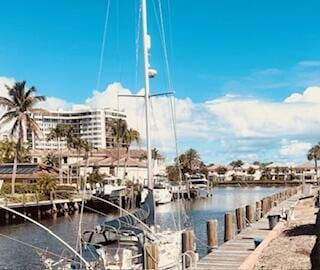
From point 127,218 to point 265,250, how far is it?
5.26m

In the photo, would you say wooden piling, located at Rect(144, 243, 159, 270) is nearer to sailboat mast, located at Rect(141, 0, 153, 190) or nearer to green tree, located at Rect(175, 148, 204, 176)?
sailboat mast, located at Rect(141, 0, 153, 190)

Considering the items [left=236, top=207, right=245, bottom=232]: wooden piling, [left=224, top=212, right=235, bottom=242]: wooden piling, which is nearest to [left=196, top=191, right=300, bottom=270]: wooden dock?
[left=224, top=212, right=235, bottom=242]: wooden piling

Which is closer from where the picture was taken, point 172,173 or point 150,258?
point 150,258

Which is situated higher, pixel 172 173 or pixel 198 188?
pixel 172 173

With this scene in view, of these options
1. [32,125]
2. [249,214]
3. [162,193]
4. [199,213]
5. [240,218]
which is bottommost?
[199,213]

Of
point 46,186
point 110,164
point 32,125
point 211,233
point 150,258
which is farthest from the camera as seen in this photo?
point 110,164

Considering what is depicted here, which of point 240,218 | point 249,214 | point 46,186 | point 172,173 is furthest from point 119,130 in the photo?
point 240,218

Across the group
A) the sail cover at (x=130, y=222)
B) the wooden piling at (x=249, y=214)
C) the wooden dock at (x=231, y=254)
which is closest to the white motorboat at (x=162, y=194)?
the wooden piling at (x=249, y=214)

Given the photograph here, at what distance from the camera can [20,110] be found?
68875 millimetres

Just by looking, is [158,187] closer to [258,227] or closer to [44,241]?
[44,241]

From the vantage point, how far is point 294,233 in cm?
2133

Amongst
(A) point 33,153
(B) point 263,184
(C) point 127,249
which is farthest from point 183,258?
(B) point 263,184

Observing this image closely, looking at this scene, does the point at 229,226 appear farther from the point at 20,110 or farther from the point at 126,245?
the point at 20,110

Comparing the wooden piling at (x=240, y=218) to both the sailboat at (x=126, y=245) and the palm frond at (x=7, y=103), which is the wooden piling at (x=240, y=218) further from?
the palm frond at (x=7, y=103)
